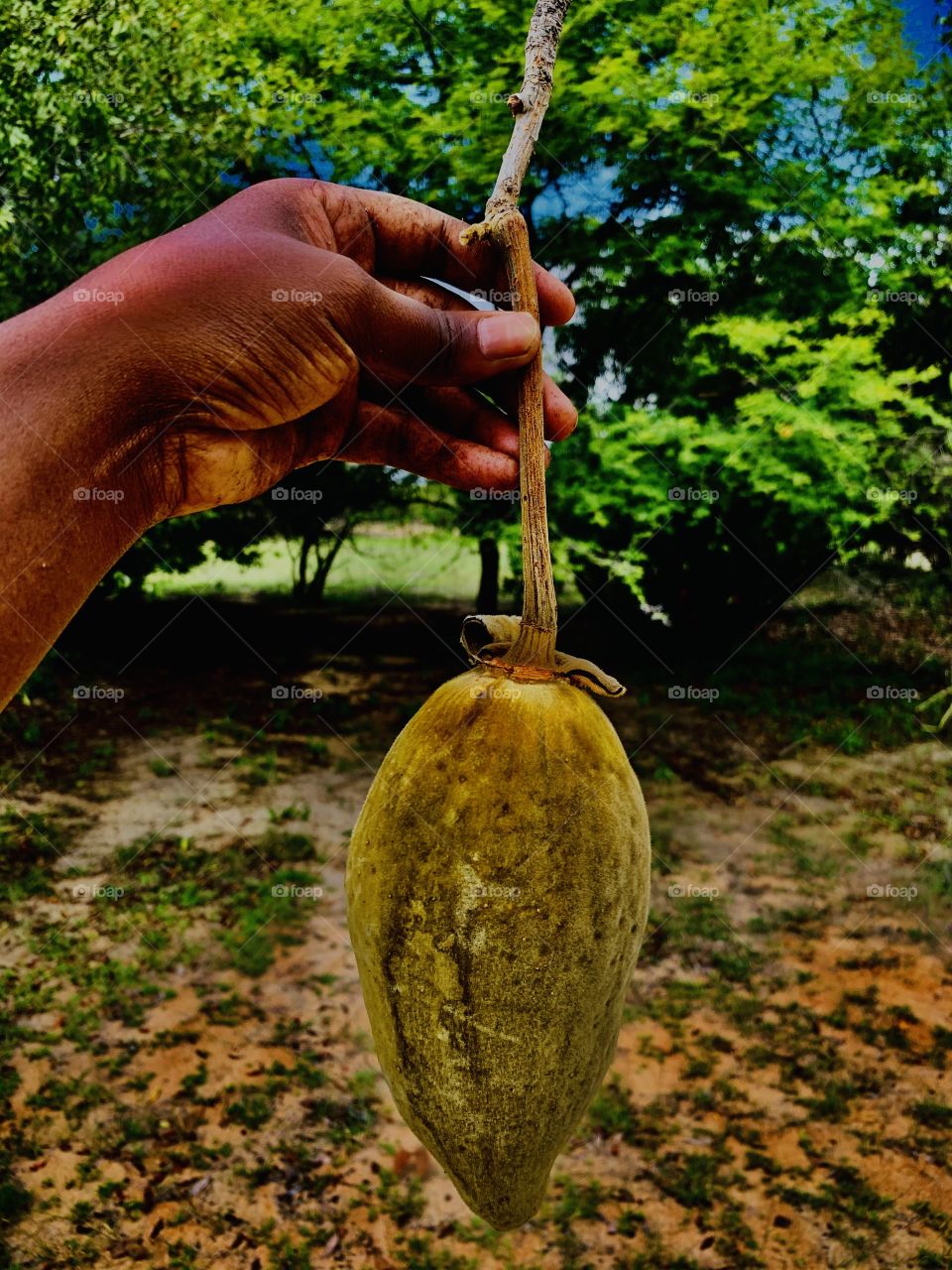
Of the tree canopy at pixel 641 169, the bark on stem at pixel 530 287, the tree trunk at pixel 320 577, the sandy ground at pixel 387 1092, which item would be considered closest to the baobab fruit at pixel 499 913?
the bark on stem at pixel 530 287

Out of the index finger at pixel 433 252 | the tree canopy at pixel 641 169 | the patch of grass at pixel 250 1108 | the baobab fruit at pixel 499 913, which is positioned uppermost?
the tree canopy at pixel 641 169

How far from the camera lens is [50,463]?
3.77 ft

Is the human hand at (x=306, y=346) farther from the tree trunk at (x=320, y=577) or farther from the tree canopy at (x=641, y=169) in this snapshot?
the tree trunk at (x=320, y=577)

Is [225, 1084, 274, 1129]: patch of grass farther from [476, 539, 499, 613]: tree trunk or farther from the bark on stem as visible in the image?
[476, 539, 499, 613]: tree trunk

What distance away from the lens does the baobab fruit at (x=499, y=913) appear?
1119 millimetres

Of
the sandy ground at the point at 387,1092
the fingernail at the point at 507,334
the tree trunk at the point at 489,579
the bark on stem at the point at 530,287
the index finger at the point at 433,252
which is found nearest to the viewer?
the bark on stem at the point at 530,287

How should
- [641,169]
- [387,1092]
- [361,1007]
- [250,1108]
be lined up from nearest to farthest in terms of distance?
[250,1108], [387,1092], [361,1007], [641,169]

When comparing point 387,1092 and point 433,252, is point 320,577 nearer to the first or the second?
point 387,1092

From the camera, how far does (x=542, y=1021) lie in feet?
3.74

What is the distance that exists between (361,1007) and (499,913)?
3.05 metres

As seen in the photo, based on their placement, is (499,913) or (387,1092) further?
(387,1092)

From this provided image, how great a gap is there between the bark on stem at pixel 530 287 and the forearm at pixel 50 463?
53 centimetres

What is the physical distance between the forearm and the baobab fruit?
0.50m

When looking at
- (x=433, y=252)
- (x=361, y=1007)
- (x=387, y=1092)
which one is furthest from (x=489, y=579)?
(x=433, y=252)
